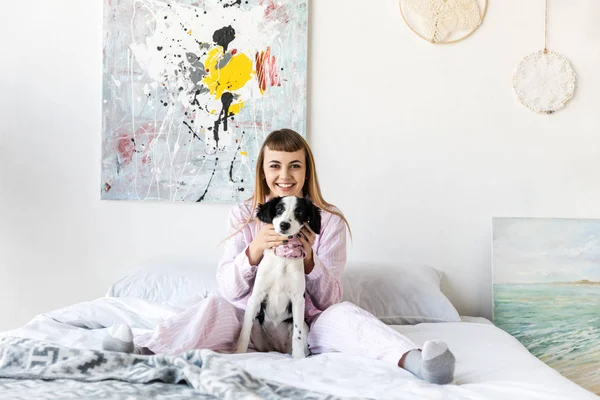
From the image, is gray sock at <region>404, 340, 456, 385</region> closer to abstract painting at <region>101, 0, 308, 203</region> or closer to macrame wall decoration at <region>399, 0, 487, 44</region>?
abstract painting at <region>101, 0, 308, 203</region>

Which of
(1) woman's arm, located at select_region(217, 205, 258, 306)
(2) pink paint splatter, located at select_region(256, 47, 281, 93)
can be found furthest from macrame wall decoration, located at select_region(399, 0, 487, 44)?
(1) woman's arm, located at select_region(217, 205, 258, 306)

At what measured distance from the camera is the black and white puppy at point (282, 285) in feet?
5.80

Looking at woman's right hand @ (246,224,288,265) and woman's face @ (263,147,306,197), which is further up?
woman's face @ (263,147,306,197)

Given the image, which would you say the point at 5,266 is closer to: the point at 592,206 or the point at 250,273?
the point at 250,273

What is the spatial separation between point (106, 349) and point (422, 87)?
177 centimetres

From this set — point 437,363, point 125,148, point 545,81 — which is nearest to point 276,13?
point 125,148

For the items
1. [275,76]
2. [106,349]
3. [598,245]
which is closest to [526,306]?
[598,245]

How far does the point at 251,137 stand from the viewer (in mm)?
2734

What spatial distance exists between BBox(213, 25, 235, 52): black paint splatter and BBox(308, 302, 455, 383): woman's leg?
55.0 inches

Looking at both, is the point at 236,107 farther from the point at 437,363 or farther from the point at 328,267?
the point at 437,363

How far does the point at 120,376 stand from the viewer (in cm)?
135

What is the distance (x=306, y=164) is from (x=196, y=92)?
85 centimetres

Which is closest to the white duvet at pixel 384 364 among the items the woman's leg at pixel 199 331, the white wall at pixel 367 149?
the woman's leg at pixel 199 331

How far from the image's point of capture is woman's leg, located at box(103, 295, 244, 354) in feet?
5.54
